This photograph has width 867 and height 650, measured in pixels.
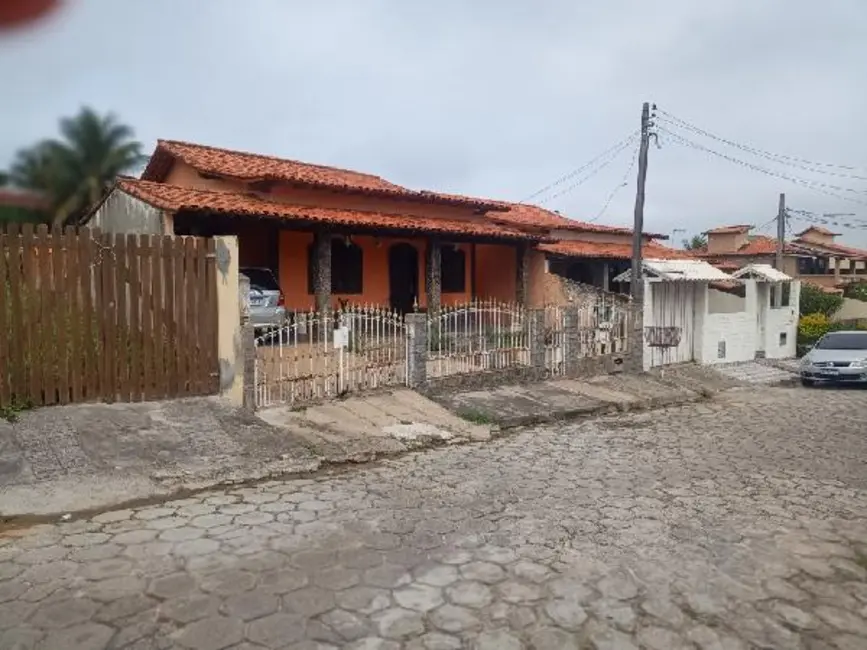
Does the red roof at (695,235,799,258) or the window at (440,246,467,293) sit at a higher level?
the red roof at (695,235,799,258)

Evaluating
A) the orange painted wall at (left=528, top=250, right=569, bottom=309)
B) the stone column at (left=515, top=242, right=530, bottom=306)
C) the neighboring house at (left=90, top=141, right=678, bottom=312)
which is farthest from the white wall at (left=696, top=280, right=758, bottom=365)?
the stone column at (left=515, top=242, right=530, bottom=306)

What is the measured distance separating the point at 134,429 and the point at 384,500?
3.11 m

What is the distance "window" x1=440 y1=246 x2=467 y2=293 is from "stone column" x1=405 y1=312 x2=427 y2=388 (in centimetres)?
923

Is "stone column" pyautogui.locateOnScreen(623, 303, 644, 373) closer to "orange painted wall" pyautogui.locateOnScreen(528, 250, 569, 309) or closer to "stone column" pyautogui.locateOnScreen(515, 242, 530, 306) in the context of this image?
"orange painted wall" pyautogui.locateOnScreen(528, 250, 569, 309)

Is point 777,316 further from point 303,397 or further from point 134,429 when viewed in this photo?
point 134,429

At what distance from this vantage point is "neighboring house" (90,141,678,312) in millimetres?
13602

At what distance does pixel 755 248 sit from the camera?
110 feet

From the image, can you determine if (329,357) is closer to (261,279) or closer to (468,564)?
(261,279)

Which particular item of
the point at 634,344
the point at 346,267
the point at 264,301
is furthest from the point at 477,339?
the point at 346,267

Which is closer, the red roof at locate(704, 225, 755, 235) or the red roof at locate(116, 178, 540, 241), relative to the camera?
the red roof at locate(116, 178, 540, 241)

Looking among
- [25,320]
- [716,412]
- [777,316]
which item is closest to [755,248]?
[777,316]

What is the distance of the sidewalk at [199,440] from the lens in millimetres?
5707

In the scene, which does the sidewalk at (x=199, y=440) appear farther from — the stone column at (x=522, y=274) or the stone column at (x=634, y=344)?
the stone column at (x=522, y=274)

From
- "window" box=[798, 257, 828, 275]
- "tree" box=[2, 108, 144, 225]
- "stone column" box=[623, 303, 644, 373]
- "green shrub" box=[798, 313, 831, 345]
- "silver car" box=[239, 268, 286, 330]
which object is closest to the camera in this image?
"tree" box=[2, 108, 144, 225]
